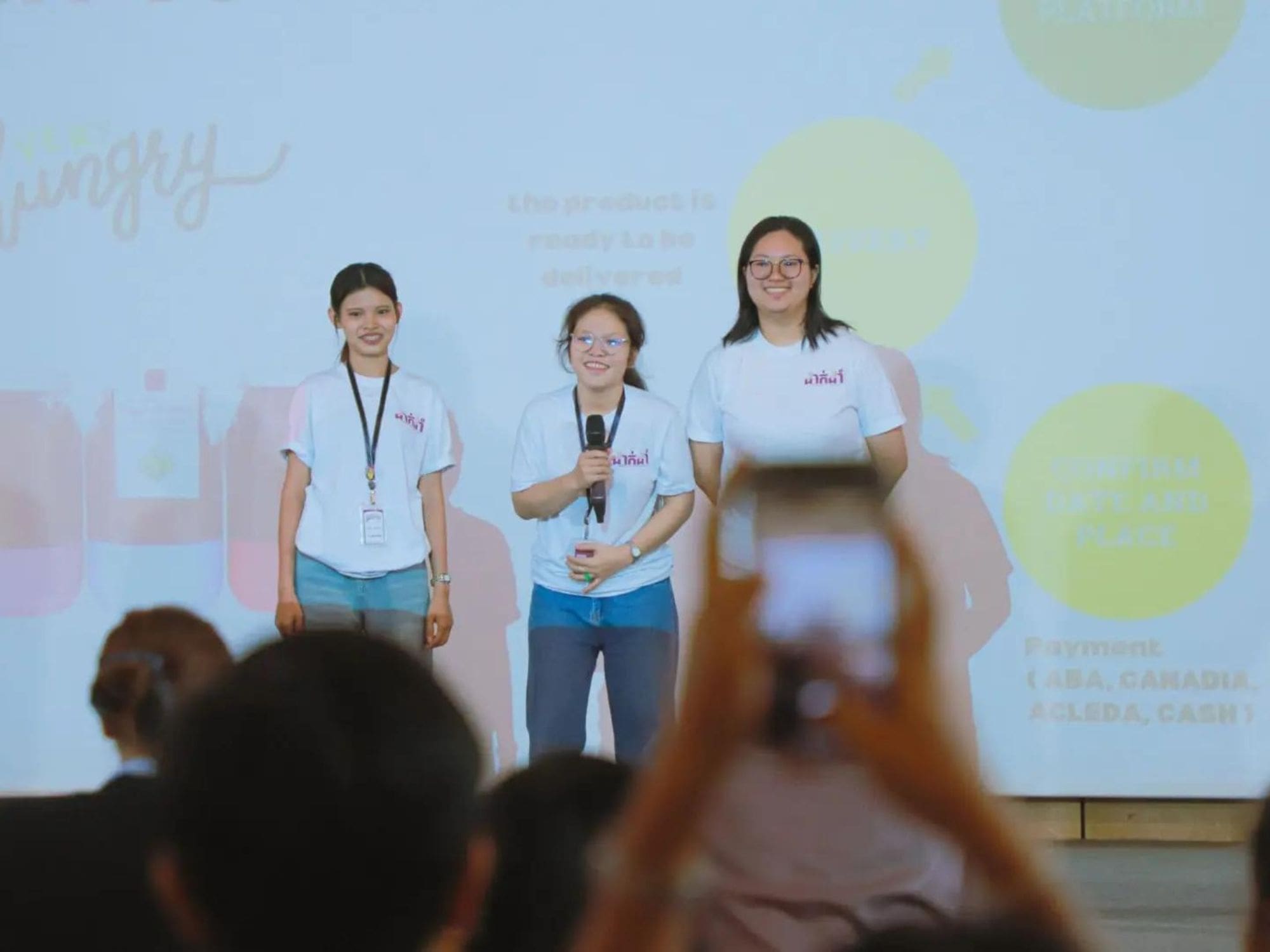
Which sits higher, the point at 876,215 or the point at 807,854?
the point at 876,215

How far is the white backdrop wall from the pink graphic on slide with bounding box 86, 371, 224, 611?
1cm

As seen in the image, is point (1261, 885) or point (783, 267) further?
point (783, 267)

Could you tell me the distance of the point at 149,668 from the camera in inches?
65.7

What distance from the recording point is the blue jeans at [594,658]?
11.2ft

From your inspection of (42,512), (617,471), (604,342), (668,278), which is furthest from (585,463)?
(42,512)

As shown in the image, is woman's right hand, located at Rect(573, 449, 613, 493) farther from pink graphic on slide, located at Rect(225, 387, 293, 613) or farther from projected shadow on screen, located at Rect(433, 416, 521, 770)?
pink graphic on slide, located at Rect(225, 387, 293, 613)

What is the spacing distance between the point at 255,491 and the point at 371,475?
930mm

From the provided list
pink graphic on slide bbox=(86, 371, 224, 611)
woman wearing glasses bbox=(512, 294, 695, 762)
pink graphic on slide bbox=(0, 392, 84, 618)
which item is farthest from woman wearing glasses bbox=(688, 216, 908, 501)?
pink graphic on slide bbox=(0, 392, 84, 618)

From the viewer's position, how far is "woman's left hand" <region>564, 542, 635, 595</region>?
Answer: 3375 mm

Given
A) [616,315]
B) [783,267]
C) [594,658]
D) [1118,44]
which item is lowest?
[594,658]

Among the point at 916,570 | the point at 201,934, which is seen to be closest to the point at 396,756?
the point at 201,934

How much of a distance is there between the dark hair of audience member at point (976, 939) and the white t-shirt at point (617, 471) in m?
2.75

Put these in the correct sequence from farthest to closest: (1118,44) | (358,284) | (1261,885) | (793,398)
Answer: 1. (1118,44)
2. (358,284)
3. (793,398)
4. (1261,885)

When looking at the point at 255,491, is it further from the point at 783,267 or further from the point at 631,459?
the point at 783,267
